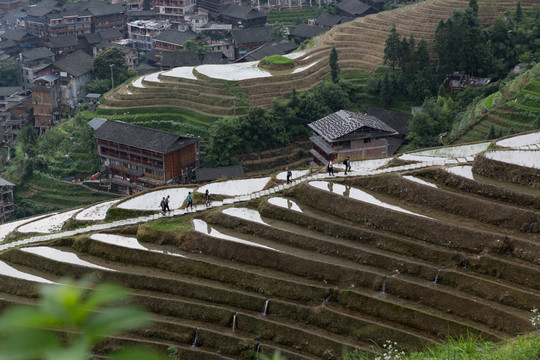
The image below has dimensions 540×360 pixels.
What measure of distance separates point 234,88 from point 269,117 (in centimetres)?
534

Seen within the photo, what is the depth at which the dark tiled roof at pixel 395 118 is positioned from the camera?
3850 centimetres

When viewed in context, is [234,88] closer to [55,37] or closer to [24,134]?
[24,134]

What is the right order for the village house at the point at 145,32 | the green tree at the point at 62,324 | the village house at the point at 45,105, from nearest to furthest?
the green tree at the point at 62,324 < the village house at the point at 45,105 < the village house at the point at 145,32

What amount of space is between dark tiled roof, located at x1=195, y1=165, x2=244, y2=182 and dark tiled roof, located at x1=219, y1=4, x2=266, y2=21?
100 ft

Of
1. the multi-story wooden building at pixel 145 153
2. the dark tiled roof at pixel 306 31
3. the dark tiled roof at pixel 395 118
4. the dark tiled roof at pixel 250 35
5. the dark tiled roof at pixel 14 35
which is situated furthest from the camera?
the dark tiled roof at pixel 14 35

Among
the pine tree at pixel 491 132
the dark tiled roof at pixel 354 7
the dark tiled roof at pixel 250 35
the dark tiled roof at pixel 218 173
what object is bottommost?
the dark tiled roof at pixel 218 173

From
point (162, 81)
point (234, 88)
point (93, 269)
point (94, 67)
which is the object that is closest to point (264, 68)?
point (234, 88)

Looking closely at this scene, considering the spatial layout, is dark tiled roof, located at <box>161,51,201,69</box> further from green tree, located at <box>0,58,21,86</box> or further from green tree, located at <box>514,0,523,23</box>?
green tree, located at <box>514,0,523,23</box>

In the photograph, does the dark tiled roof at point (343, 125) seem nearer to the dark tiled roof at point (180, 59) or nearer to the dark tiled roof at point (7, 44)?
the dark tiled roof at point (180, 59)

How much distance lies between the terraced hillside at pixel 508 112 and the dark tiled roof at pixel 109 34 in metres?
39.0

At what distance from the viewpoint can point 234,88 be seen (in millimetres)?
43688

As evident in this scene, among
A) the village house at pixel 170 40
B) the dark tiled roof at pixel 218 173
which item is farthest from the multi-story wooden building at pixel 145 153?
the village house at pixel 170 40

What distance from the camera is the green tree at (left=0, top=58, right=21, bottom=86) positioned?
186 ft

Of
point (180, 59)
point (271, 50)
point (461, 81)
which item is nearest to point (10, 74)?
point (180, 59)
